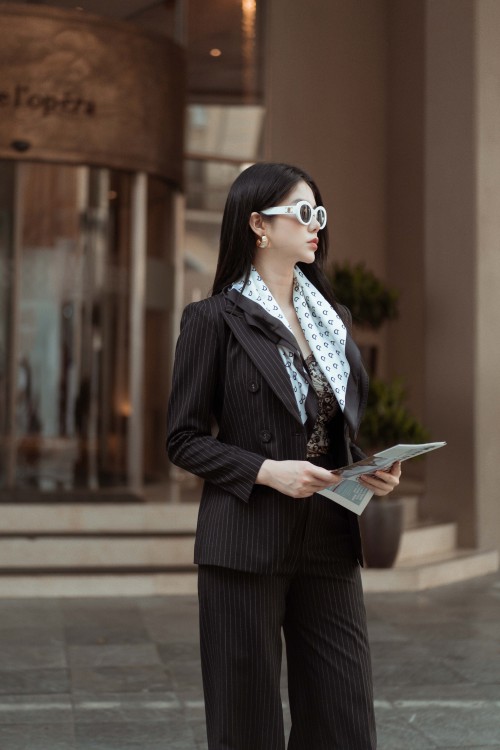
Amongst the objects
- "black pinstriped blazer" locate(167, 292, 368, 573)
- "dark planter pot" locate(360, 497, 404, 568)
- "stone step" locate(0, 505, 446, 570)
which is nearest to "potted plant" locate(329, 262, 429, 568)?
"dark planter pot" locate(360, 497, 404, 568)

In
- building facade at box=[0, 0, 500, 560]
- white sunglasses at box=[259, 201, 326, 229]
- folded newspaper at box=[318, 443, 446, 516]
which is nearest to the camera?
folded newspaper at box=[318, 443, 446, 516]

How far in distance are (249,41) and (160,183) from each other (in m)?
3.14

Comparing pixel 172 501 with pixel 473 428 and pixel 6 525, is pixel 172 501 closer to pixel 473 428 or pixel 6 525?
pixel 6 525

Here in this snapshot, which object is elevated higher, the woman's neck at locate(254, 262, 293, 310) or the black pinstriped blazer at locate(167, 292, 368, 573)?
the woman's neck at locate(254, 262, 293, 310)

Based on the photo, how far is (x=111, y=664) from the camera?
18.0 ft

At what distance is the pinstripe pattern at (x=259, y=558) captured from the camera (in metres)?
2.33

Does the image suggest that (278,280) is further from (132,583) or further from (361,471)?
(132,583)

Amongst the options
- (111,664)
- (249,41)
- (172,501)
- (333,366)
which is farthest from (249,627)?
(249,41)

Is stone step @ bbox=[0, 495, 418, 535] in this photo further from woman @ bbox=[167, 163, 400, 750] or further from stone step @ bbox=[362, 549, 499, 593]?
woman @ bbox=[167, 163, 400, 750]

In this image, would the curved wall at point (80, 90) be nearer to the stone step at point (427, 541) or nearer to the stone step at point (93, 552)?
the stone step at point (93, 552)

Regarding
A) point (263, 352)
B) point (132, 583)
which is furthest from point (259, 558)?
point (132, 583)

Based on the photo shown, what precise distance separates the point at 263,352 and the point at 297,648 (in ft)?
2.16

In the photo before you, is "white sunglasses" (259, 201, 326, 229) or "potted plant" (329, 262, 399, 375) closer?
"white sunglasses" (259, 201, 326, 229)

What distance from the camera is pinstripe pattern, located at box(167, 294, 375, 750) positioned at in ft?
7.65
